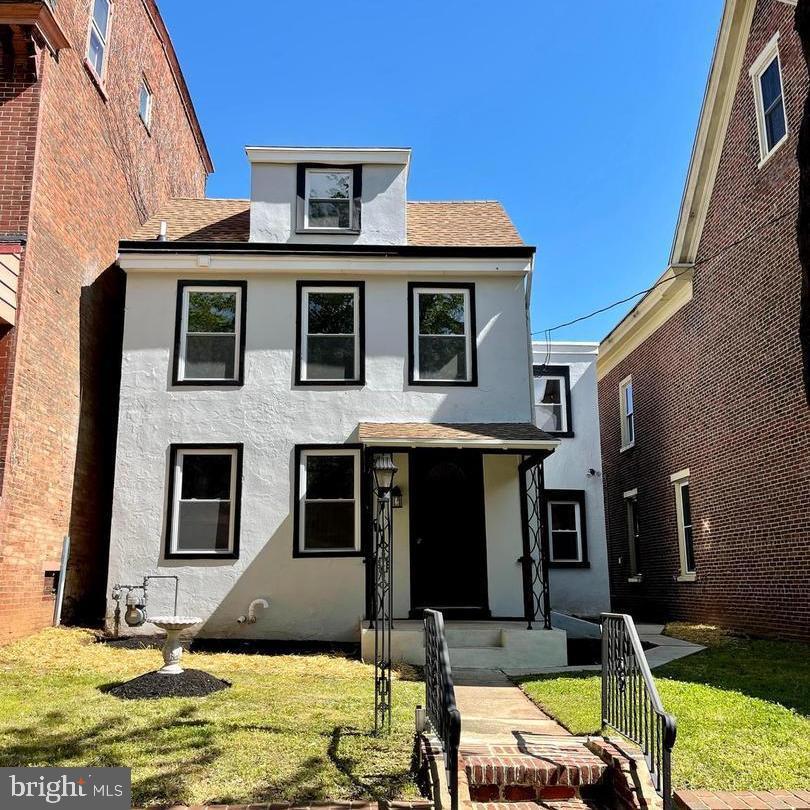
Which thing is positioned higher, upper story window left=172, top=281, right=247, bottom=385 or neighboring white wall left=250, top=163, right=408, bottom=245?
neighboring white wall left=250, top=163, right=408, bottom=245

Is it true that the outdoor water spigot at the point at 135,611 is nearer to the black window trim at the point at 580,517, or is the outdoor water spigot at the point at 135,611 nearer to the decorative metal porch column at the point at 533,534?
A: the decorative metal porch column at the point at 533,534

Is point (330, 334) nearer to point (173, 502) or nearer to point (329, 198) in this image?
point (329, 198)

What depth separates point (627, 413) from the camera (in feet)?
61.2

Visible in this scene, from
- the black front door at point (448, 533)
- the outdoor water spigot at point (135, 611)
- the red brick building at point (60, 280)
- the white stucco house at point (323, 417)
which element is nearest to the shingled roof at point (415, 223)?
the white stucco house at point (323, 417)

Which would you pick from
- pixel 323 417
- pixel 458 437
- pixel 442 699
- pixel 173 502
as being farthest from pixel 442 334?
pixel 442 699

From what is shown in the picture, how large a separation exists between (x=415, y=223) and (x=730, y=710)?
9711 millimetres

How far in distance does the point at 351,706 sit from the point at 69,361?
6.94m

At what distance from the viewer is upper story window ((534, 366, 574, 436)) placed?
17078 millimetres

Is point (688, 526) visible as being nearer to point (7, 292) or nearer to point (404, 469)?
point (404, 469)

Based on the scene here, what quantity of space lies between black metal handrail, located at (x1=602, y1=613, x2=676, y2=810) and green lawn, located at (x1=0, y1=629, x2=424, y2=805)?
1552mm

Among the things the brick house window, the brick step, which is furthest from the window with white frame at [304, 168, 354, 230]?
the brick step

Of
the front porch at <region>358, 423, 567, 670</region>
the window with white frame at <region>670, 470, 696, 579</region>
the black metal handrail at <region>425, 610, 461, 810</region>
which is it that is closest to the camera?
the black metal handrail at <region>425, 610, 461, 810</region>

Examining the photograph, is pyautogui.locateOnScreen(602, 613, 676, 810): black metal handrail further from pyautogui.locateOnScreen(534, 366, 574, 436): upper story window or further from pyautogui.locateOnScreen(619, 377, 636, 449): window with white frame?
pyautogui.locateOnScreen(619, 377, 636, 449): window with white frame

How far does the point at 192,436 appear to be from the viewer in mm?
11945
